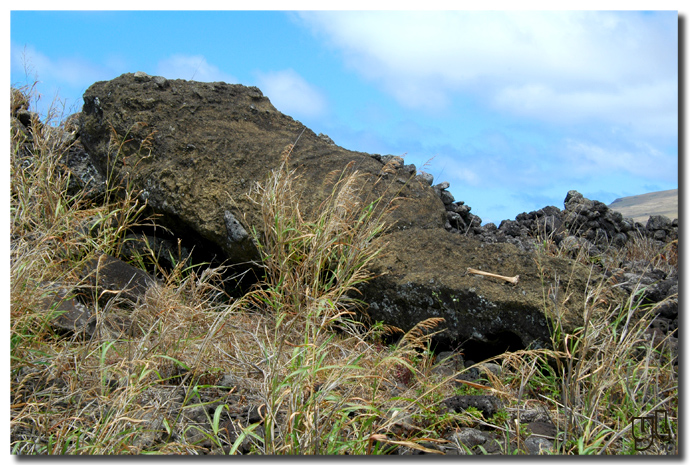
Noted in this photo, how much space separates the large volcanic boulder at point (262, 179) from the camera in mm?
3812

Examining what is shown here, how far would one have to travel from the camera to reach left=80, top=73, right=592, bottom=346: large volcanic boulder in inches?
150

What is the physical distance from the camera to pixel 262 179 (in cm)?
495

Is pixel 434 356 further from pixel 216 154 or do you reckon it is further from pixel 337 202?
pixel 216 154

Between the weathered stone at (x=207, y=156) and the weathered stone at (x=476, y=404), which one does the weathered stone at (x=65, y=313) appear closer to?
the weathered stone at (x=207, y=156)

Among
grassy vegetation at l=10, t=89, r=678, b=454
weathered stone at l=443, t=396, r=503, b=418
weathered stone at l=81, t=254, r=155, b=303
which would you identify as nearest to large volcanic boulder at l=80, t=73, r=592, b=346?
grassy vegetation at l=10, t=89, r=678, b=454

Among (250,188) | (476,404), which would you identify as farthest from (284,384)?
(250,188)

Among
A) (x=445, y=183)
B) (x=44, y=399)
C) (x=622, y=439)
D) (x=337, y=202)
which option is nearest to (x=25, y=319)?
(x=44, y=399)

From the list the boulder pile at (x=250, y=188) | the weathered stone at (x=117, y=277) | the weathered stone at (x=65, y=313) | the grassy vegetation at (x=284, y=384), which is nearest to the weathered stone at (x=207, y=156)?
the boulder pile at (x=250, y=188)

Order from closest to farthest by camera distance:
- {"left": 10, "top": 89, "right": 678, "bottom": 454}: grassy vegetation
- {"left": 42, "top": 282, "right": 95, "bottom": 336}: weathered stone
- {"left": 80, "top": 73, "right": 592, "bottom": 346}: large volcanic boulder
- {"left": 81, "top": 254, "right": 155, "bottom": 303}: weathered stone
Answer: {"left": 10, "top": 89, "right": 678, "bottom": 454}: grassy vegetation → {"left": 42, "top": 282, "right": 95, "bottom": 336}: weathered stone → {"left": 80, "top": 73, "right": 592, "bottom": 346}: large volcanic boulder → {"left": 81, "top": 254, "right": 155, "bottom": 303}: weathered stone

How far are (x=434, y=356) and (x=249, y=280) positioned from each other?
191cm

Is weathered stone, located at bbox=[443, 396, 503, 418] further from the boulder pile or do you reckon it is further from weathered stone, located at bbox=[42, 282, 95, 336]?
weathered stone, located at bbox=[42, 282, 95, 336]

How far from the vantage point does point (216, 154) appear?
515 centimetres

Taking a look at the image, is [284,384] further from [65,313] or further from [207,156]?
[207,156]

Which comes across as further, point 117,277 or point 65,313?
point 117,277
